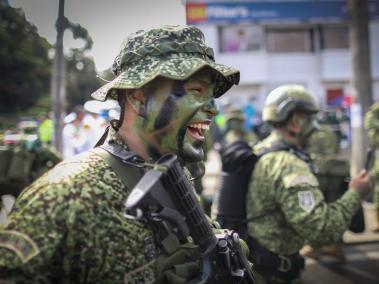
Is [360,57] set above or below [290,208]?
above

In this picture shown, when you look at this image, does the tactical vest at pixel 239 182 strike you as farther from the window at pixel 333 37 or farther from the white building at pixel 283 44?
the window at pixel 333 37

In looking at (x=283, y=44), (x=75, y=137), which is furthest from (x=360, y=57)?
(x=283, y=44)

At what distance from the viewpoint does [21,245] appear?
118 cm

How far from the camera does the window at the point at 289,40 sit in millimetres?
24547

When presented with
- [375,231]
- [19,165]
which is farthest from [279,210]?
[375,231]

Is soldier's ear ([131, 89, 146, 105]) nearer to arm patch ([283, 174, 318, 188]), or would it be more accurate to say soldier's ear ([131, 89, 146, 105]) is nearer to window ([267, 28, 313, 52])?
arm patch ([283, 174, 318, 188])

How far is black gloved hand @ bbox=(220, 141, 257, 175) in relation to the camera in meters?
2.94

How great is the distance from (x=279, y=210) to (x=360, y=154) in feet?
19.1

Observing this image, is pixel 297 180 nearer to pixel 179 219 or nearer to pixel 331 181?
pixel 179 219

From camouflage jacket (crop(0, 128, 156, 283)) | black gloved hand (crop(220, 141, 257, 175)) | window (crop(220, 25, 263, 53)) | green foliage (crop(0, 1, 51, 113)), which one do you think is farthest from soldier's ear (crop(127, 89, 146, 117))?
window (crop(220, 25, 263, 53))

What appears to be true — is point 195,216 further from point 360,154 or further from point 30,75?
point 360,154

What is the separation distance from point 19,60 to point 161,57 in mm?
1660

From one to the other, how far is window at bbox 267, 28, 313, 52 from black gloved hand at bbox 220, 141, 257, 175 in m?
22.5

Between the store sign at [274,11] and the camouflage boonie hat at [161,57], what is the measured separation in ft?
64.7
